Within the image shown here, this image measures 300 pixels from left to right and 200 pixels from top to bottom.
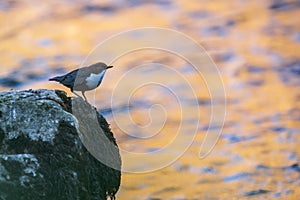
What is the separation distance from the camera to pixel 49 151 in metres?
6.78

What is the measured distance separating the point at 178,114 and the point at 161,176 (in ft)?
10.6

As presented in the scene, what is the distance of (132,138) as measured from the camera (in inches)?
688

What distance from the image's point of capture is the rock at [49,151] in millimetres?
6520

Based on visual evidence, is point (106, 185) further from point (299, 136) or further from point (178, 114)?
point (299, 136)

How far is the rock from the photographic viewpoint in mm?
6520

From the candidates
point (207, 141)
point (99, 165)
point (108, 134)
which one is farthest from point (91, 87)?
point (207, 141)

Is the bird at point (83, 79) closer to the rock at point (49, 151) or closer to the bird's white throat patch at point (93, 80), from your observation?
the bird's white throat patch at point (93, 80)

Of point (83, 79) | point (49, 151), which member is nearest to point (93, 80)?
point (83, 79)

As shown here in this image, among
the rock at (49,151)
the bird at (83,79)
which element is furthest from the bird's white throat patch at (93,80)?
the rock at (49,151)

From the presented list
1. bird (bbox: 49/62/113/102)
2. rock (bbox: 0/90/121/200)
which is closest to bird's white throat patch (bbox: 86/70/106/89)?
bird (bbox: 49/62/113/102)

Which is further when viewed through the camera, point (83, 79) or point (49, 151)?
point (83, 79)

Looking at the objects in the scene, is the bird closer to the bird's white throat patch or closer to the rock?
the bird's white throat patch

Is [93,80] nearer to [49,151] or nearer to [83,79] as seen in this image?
[83,79]

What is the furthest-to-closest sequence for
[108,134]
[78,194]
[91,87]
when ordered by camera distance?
[91,87]
[108,134]
[78,194]
